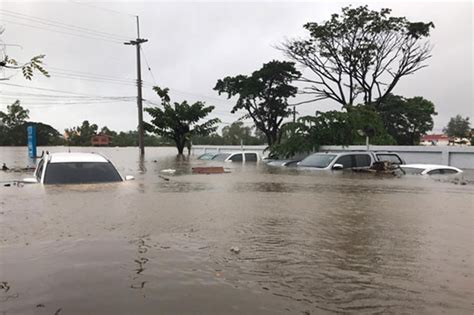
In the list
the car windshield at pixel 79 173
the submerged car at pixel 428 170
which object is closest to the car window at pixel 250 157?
the submerged car at pixel 428 170

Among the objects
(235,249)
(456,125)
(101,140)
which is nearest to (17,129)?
(101,140)

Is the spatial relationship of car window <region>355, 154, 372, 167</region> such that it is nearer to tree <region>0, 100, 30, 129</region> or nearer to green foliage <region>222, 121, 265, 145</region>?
tree <region>0, 100, 30, 129</region>

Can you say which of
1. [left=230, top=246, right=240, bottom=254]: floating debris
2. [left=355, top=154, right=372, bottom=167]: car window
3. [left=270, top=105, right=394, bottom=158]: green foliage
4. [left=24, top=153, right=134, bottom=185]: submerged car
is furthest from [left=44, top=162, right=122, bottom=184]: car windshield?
[left=270, top=105, right=394, bottom=158]: green foliage

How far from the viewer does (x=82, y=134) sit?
53.7 m

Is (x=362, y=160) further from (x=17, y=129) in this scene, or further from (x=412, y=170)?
(x=17, y=129)

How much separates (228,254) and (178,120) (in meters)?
33.3

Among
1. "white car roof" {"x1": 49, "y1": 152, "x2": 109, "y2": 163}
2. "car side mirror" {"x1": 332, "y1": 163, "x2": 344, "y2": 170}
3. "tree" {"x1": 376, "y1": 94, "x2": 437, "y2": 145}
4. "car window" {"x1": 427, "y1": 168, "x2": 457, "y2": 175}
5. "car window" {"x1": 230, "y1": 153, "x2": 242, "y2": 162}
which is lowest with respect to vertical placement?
"car window" {"x1": 427, "y1": 168, "x2": 457, "y2": 175}

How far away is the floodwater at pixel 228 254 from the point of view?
354 centimetres

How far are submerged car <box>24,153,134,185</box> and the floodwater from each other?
58cm

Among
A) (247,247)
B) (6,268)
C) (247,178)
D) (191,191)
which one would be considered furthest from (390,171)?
(6,268)

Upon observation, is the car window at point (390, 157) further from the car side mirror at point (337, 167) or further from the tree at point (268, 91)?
the tree at point (268, 91)

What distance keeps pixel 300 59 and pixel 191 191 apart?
25.3 m

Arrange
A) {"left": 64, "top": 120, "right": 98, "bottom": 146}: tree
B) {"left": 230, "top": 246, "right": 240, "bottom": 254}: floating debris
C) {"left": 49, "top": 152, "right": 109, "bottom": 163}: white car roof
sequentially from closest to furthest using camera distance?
{"left": 230, "top": 246, "right": 240, "bottom": 254}: floating debris → {"left": 49, "top": 152, "right": 109, "bottom": 163}: white car roof → {"left": 64, "top": 120, "right": 98, "bottom": 146}: tree

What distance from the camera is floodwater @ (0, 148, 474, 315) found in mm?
3539
